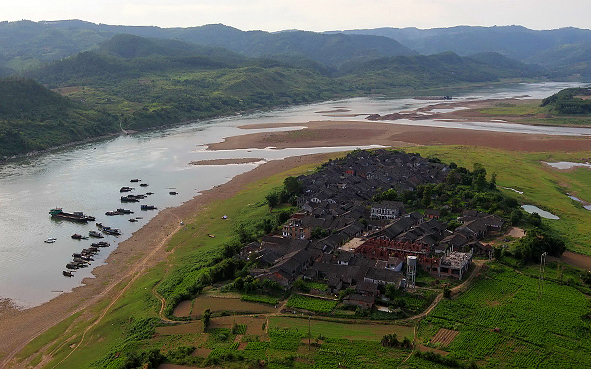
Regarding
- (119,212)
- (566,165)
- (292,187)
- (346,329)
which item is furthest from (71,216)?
(566,165)

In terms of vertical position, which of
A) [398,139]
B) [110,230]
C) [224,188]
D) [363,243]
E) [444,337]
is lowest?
[110,230]

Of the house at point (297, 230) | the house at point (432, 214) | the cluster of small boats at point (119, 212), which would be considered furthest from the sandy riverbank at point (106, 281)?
the house at point (432, 214)

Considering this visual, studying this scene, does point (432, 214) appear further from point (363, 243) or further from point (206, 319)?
point (206, 319)

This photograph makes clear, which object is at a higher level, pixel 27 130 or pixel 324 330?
pixel 27 130

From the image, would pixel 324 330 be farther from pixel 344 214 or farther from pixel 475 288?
pixel 344 214

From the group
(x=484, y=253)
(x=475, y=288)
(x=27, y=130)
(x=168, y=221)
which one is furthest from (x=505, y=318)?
(x=27, y=130)

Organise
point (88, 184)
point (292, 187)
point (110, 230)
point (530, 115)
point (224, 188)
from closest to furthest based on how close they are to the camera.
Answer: point (110, 230) → point (292, 187) → point (224, 188) → point (88, 184) → point (530, 115)
